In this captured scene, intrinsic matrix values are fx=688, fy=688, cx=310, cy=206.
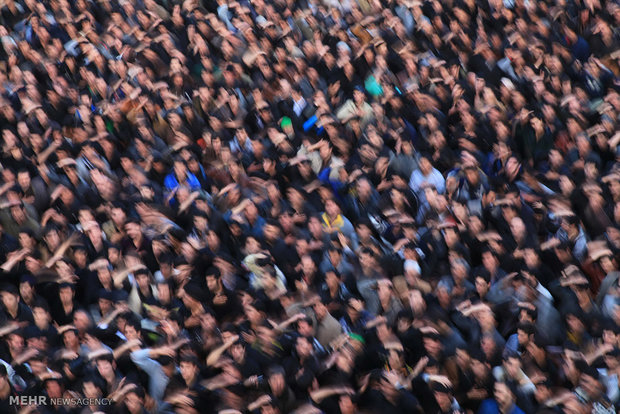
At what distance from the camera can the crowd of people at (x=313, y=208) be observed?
4.23 metres

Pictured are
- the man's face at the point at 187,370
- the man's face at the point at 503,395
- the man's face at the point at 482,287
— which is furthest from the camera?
the man's face at the point at 482,287

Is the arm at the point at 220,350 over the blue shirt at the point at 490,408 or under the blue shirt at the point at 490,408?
over

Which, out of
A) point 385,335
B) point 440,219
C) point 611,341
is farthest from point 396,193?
point 611,341

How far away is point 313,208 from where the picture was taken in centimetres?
536

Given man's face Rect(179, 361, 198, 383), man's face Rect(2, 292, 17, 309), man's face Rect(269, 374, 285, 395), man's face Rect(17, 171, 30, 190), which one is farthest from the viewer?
man's face Rect(17, 171, 30, 190)

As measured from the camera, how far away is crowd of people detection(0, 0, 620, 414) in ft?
13.9

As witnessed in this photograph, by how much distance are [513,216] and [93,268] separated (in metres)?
3.06

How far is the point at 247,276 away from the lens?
500 centimetres

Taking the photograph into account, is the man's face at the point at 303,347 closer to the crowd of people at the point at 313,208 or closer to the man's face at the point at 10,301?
the crowd of people at the point at 313,208

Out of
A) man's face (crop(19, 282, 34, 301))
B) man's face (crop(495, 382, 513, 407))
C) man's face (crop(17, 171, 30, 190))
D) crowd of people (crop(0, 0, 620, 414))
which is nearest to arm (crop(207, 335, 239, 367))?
crowd of people (crop(0, 0, 620, 414))

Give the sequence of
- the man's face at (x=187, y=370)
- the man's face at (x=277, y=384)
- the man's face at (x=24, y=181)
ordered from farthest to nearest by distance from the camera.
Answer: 1. the man's face at (x=24, y=181)
2. the man's face at (x=187, y=370)
3. the man's face at (x=277, y=384)

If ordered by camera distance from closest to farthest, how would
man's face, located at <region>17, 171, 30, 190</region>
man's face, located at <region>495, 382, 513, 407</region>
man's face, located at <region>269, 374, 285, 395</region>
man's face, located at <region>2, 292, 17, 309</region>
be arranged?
man's face, located at <region>495, 382, 513, 407</region>, man's face, located at <region>269, 374, 285, 395</region>, man's face, located at <region>2, 292, 17, 309</region>, man's face, located at <region>17, 171, 30, 190</region>

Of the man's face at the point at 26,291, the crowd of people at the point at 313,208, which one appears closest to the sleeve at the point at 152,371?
the crowd of people at the point at 313,208

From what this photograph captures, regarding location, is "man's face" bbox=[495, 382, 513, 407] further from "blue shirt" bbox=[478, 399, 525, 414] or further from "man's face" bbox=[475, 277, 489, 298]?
"man's face" bbox=[475, 277, 489, 298]
